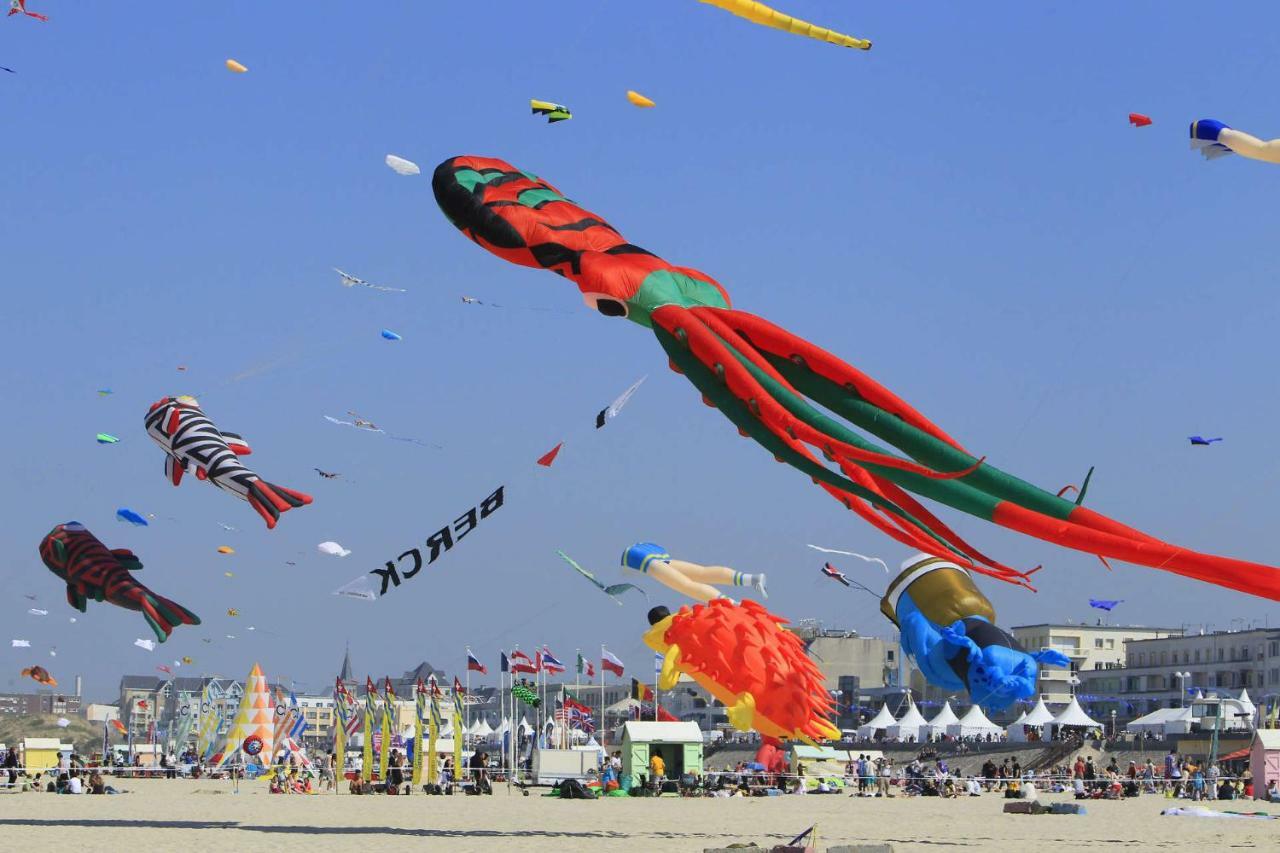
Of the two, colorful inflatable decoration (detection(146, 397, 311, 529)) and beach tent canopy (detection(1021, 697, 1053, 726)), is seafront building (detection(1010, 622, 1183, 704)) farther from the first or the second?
colorful inflatable decoration (detection(146, 397, 311, 529))

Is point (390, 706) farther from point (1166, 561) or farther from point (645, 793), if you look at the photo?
point (1166, 561)

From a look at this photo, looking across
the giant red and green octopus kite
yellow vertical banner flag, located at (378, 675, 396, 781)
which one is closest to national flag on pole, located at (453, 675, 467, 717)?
yellow vertical banner flag, located at (378, 675, 396, 781)

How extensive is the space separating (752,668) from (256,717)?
22865mm

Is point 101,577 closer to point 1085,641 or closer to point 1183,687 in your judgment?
point 1183,687

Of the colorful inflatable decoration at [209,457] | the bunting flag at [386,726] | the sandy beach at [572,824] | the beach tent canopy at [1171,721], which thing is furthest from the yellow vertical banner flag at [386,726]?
the beach tent canopy at [1171,721]

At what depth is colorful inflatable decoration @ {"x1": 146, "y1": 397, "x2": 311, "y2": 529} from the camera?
27.0 meters

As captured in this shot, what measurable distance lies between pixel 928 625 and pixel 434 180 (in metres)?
12.9

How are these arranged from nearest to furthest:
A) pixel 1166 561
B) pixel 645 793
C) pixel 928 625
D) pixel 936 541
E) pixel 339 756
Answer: pixel 1166 561
pixel 936 541
pixel 928 625
pixel 645 793
pixel 339 756

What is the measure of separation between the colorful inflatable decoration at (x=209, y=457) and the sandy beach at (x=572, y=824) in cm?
458

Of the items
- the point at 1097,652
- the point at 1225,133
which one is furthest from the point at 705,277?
the point at 1097,652

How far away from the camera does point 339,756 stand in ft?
118

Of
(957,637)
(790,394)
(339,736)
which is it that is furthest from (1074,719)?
(790,394)

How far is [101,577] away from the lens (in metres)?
29.7

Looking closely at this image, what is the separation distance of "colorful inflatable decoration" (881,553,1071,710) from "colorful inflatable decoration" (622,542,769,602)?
3.16 meters
